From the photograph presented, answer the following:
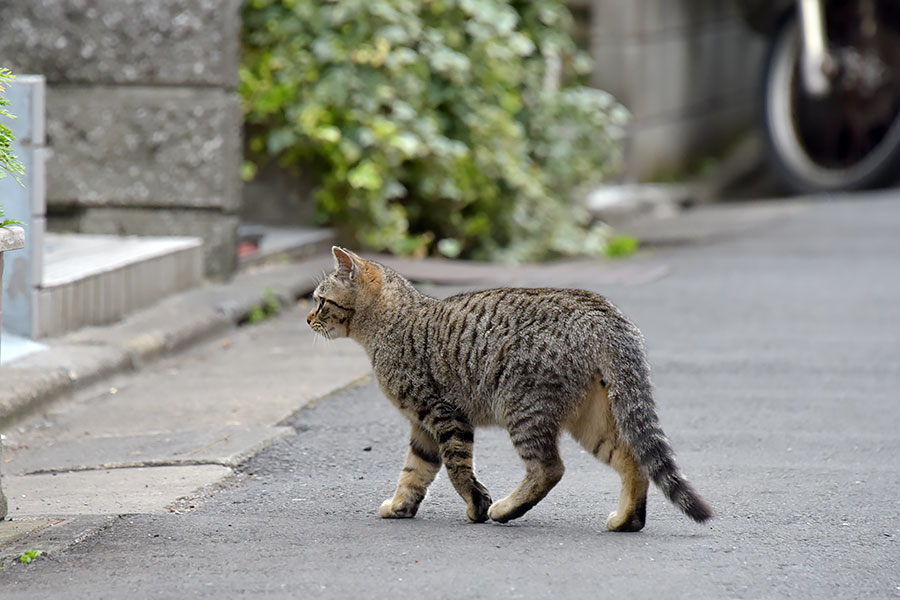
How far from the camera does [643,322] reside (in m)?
7.22

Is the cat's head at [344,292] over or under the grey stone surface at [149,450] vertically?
over

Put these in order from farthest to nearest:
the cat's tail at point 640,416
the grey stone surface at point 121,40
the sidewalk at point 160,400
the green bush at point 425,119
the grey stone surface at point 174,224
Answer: the green bush at point 425,119 < the grey stone surface at point 174,224 < the grey stone surface at point 121,40 < the sidewalk at point 160,400 < the cat's tail at point 640,416

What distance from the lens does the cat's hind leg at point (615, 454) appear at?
3.90m

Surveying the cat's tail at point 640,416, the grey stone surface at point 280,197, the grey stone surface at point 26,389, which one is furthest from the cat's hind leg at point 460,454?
the grey stone surface at point 280,197

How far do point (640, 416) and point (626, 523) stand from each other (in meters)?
0.33

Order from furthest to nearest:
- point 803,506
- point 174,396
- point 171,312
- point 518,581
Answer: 1. point 171,312
2. point 174,396
3. point 803,506
4. point 518,581

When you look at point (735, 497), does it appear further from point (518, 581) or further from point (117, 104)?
point (117, 104)

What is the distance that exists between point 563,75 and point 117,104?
14.8 feet

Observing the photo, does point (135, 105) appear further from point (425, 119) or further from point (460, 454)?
point (460, 454)

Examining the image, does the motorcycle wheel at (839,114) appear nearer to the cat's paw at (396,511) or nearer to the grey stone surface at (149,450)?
the grey stone surface at (149,450)

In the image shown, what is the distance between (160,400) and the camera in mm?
5730

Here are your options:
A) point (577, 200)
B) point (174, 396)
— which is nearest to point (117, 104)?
point (174, 396)

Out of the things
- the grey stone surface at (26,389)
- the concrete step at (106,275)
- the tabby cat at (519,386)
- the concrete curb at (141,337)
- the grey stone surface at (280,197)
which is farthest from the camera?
the grey stone surface at (280,197)

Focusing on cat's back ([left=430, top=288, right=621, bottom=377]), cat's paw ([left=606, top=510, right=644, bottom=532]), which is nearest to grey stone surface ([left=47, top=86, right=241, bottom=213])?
cat's back ([left=430, top=288, right=621, bottom=377])
